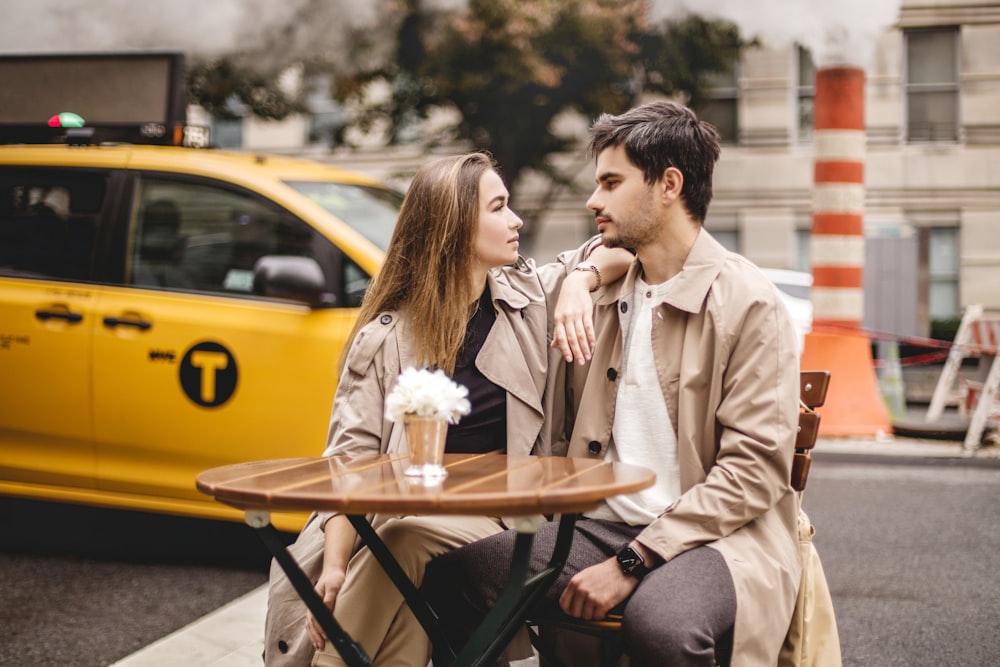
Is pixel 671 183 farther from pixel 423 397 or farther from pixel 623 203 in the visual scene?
pixel 423 397

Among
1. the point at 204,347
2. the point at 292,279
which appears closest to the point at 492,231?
the point at 292,279

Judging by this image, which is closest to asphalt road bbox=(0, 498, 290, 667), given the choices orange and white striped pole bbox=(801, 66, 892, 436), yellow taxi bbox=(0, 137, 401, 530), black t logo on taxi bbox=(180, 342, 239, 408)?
yellow taxi bbox=(0, 137, 401, 530)

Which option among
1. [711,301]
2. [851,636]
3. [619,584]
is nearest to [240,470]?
[619,584]

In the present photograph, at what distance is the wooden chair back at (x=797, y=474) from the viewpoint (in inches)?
98.3

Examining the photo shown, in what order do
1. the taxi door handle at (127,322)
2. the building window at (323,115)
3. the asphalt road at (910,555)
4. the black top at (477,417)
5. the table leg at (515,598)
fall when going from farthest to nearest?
the building window at (323,115), the taxi door handle at (127,322), the asphalt road at (910,555), the black top at (477,417), the table leg at (515,598)

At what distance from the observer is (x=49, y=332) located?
16.8 feet

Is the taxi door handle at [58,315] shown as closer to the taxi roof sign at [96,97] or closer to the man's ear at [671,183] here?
the taxi roof sign at [96,97]

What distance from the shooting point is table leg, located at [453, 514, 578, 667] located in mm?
2199

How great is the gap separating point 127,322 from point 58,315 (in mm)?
348

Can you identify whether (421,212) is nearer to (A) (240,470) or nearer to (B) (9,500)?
(A) (240,470)

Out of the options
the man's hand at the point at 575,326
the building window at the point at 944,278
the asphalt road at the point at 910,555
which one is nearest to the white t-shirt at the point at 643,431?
the man's hand at the point at 575,326

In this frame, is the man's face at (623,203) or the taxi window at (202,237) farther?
the taxi window at (202,237)

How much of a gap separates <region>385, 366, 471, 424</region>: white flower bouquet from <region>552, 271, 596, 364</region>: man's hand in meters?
0.48

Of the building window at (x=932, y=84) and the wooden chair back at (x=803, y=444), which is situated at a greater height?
the building window at (x=932, y=84)
